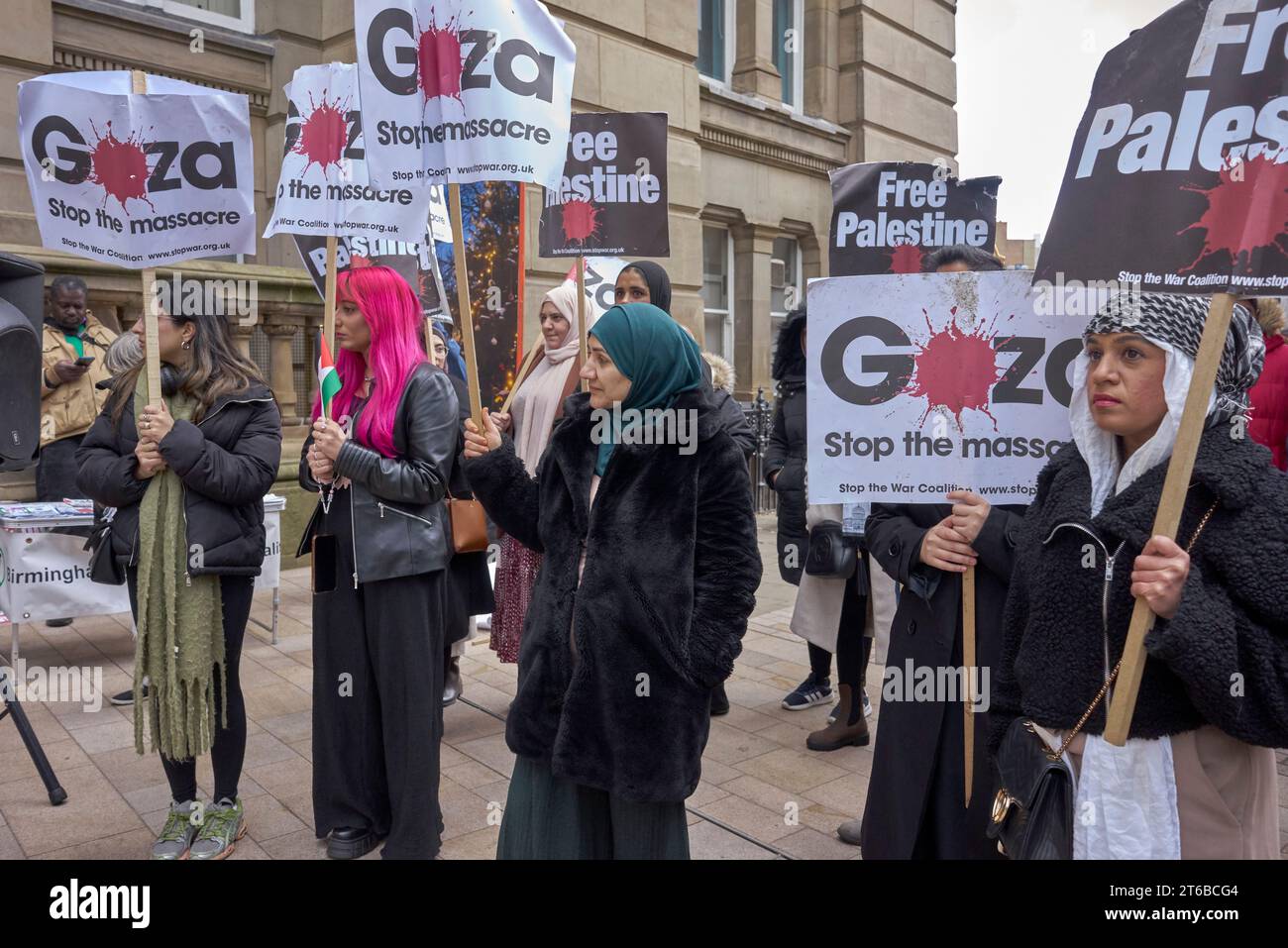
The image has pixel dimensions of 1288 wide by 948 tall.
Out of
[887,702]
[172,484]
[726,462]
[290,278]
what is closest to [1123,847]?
[887,702]

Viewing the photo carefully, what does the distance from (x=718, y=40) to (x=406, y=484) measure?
12.7 metres

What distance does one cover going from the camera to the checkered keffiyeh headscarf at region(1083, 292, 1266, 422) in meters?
2.26

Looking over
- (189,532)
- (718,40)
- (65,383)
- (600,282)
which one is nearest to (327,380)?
(189,532)

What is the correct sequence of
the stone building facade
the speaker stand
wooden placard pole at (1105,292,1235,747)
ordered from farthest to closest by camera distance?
the stone building facade
the speaker stand
wooden placard pole at (1105,292,1235,747)

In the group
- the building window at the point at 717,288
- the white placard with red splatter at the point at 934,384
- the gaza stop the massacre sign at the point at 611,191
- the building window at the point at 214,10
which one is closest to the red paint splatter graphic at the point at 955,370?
the white placard with red splatter at the point at 934,384

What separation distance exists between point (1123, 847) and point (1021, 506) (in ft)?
3.66

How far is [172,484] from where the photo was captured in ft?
12.3

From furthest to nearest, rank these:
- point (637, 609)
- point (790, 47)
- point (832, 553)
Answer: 1. point (790, 47)
2. point (832, 553)
3. point (637, 609)

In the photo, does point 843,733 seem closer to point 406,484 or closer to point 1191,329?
point 406,484

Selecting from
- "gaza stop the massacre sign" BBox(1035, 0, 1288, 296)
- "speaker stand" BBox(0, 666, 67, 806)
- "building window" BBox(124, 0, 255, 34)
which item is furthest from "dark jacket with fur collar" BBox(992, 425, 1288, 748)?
"building window" BBox(124, 0, 255, 34)

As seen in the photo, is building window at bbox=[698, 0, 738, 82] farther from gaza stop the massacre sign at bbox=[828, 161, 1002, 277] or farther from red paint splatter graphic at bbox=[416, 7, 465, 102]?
red paint splatter graphic at bbox=[416, 7, 465, 102]

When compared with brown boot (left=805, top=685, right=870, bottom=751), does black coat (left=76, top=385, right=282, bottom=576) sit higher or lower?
higher

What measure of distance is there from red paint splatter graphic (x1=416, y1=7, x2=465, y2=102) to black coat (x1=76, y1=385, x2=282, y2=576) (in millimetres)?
1338

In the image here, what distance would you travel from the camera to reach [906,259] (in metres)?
4.39
